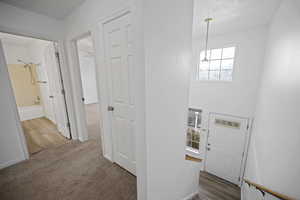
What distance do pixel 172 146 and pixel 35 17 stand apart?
2967 millimetres

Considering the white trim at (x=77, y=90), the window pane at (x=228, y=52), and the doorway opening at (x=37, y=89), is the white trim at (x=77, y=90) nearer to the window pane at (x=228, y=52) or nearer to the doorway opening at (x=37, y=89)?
the doorway opening at (x=37, y=89)

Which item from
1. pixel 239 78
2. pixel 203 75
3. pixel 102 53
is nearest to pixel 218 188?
pixel 239 78

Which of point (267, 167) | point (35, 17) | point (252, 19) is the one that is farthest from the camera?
point (252, 19)

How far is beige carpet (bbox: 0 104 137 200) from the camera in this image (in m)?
1.40

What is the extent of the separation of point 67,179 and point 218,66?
13.7 ft

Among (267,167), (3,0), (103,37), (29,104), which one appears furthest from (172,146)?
(29,104)

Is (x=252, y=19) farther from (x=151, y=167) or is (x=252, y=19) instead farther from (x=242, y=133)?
(x=151, y=167)

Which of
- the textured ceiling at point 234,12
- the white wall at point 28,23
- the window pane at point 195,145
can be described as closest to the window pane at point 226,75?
the textured ceiling at point 234,12

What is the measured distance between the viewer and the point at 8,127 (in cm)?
184

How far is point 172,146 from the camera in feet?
3.93

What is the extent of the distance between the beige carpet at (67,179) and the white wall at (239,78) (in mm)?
3045

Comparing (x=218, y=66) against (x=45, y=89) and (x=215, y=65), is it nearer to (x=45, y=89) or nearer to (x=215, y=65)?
(x=215, y=65)

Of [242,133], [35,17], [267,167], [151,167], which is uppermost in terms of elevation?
[35,17]

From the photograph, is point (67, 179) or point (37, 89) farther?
point (37, 89)
